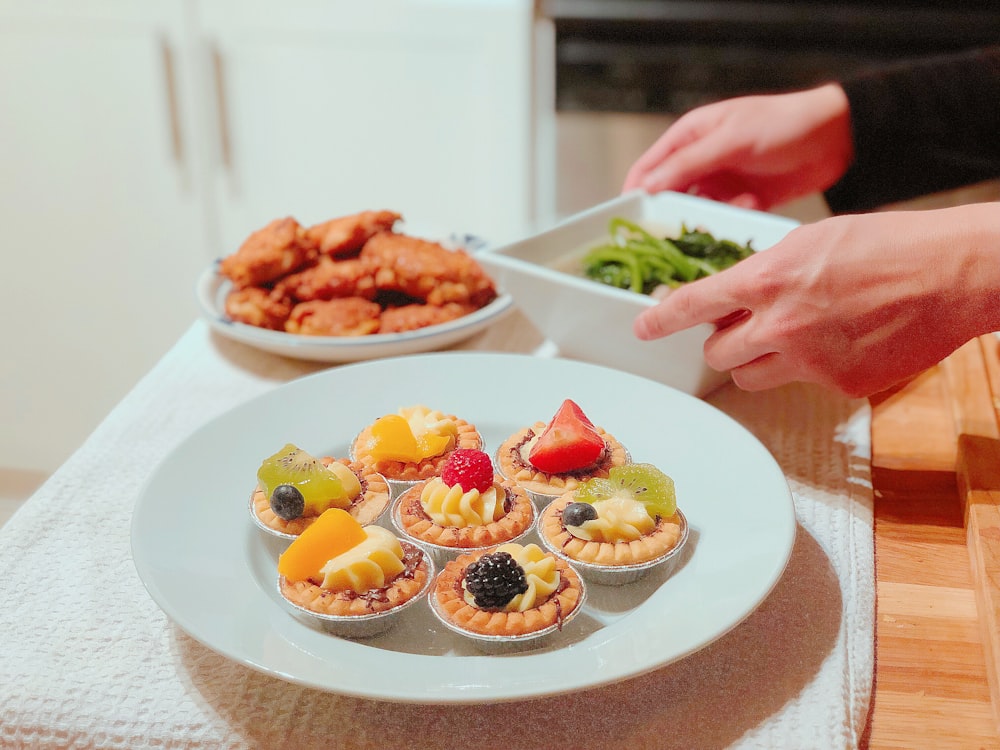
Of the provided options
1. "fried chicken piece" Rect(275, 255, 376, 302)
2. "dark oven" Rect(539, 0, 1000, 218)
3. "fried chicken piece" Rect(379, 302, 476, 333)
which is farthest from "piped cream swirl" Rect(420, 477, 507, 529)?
"dark oven" Rect(539, 0, 1000, 218)

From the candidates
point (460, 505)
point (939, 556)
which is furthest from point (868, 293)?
point (460, 505)

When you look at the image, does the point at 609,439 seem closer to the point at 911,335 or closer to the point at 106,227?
the point at 911,335

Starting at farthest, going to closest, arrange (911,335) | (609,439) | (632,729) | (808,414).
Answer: (808,414) → (609,439) → (911,335) → (632,729)

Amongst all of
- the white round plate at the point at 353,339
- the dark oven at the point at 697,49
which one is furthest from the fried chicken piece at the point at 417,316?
the dark oven at the point at 697,49

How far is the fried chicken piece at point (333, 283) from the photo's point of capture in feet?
5.11

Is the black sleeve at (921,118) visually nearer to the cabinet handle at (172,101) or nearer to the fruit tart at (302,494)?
the fruit tart at (302,494)

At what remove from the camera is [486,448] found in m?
1.26

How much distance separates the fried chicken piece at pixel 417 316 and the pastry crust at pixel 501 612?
63 centimetres

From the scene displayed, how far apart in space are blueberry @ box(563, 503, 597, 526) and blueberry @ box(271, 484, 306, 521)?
290mm

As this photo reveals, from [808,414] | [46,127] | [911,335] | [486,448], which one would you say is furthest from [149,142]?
[911,335]

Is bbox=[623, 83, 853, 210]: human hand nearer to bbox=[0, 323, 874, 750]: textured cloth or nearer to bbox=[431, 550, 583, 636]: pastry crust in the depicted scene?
bbox=[0, 323, 874, 750]: textured cloth

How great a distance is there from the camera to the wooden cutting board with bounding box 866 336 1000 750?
2.81 feet

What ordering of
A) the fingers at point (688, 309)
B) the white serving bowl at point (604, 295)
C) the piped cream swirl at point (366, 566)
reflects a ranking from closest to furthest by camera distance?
the piped cream swirl at point (366, 566)
the fingers at point (688, 309)
the white serving bowl at point (604, 295)

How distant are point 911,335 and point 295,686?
0.78 meters
